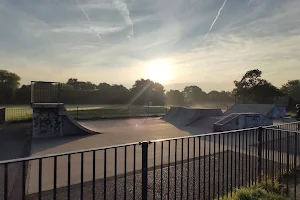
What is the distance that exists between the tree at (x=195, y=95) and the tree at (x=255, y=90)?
23.2 m

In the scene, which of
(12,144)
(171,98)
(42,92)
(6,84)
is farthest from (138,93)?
(12,144)

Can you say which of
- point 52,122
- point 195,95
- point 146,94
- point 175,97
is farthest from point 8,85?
point 195,95

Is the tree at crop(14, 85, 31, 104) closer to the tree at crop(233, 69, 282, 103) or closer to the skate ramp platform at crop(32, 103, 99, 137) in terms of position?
the skate ramp platform at crop(32, 103, 99, 137)

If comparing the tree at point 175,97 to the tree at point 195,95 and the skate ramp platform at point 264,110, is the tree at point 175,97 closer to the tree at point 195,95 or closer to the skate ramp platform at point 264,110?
the tree at point 195,95

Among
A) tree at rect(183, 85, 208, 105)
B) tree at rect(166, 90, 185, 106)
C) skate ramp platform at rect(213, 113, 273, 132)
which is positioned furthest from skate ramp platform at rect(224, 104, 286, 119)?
tree at rect(183, 85, 208, 105)

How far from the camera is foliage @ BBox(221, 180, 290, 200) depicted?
11.3 ft

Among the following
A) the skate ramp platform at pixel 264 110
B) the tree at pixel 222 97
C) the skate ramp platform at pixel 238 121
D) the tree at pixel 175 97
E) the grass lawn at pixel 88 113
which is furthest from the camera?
the tree at pixel 222 97

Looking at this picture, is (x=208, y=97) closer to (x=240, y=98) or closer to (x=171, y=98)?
(x=171, y=98)

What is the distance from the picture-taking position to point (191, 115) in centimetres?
1648

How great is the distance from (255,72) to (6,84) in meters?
50.1

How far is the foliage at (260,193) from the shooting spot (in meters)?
3.45

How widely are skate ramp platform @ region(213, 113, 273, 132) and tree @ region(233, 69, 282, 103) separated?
1084 inches

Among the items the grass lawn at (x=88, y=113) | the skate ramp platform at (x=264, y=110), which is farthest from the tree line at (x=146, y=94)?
the skate ramp platform at (x=264, y=110)

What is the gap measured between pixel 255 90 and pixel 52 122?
3815 cm
